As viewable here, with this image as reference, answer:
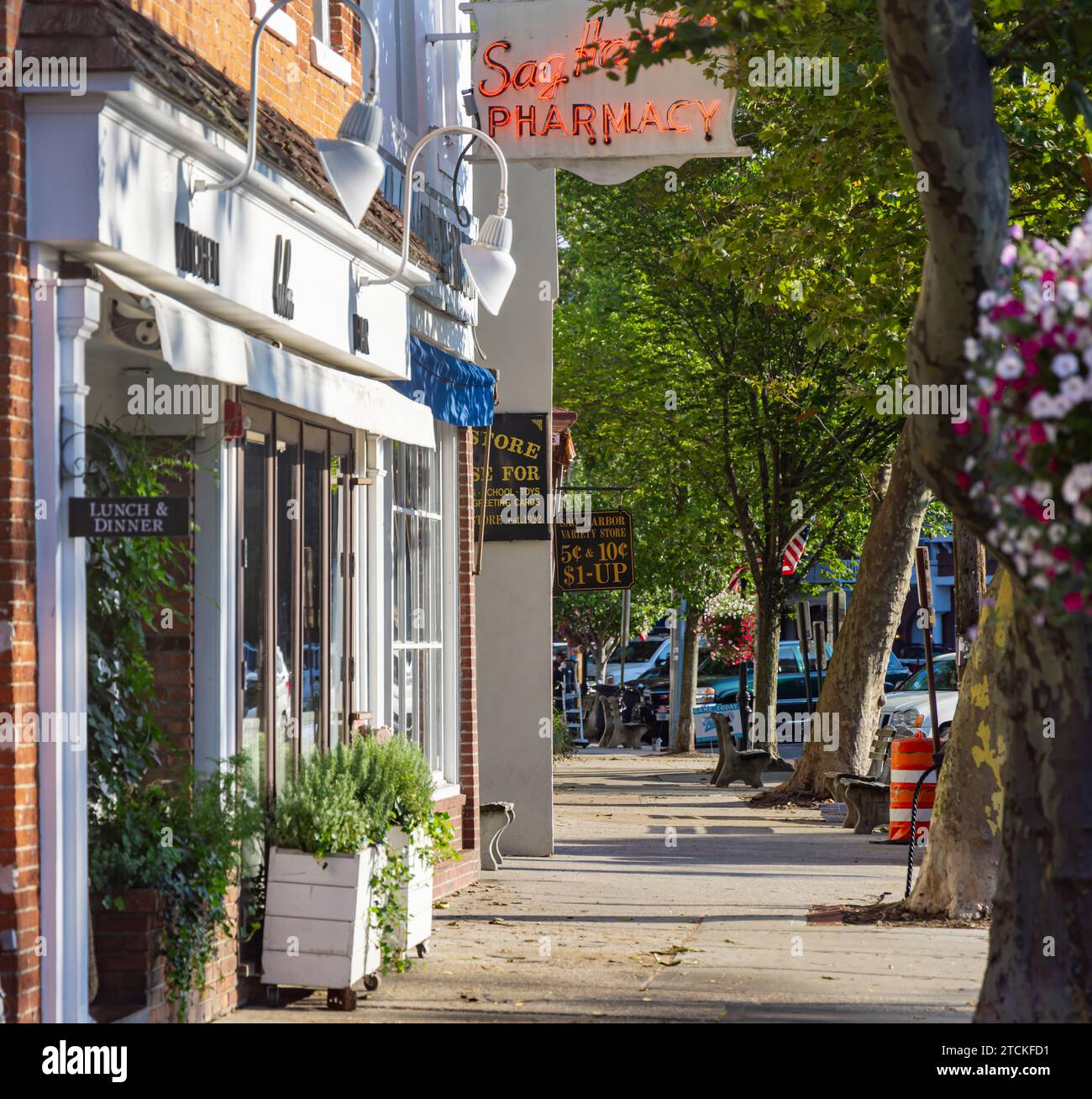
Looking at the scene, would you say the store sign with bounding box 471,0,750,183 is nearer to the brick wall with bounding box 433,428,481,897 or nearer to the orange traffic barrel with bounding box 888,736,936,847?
the brick wall with bounding box 433,428,481,897

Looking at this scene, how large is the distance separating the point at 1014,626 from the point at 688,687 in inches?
1062

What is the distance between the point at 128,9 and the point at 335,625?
411 centimetres

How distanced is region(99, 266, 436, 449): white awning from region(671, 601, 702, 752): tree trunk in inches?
881

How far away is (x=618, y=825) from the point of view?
57.5 ft

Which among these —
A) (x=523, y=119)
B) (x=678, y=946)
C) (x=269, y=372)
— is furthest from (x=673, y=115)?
(x=678, y=946)

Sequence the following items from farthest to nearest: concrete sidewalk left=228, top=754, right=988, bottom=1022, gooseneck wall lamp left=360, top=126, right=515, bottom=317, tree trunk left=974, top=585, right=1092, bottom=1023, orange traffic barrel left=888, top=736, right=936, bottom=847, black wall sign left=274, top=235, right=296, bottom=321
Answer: orange traffic barrel left=888, top=736, right=936, bottom=847 → gooseneck wall lamp left=360, top=126, right=515, bottom=317 → black wall sign left=274, top=235, right=296, bottom=321 → concrete sidewalk left=228, top=754, right=988, bottom=1022 → tree trunk left=974, top=585, right=1092, bottom=1023

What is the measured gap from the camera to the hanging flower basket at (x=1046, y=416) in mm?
4254

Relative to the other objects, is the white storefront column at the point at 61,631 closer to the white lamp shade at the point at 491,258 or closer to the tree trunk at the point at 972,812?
the white lamp shade at the point at 491,258

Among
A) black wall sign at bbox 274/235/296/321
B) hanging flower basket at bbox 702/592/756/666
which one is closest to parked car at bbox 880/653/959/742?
hanging flower basket at bbox 702/592/756/666

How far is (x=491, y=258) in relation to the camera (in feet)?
33.0

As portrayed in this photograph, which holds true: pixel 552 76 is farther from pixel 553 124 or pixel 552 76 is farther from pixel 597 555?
pixel 597 555

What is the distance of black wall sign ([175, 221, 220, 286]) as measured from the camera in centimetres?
723

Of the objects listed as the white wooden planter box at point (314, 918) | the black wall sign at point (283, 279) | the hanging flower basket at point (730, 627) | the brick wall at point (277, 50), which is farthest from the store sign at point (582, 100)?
the hanging flower basket at point (730, 627)
